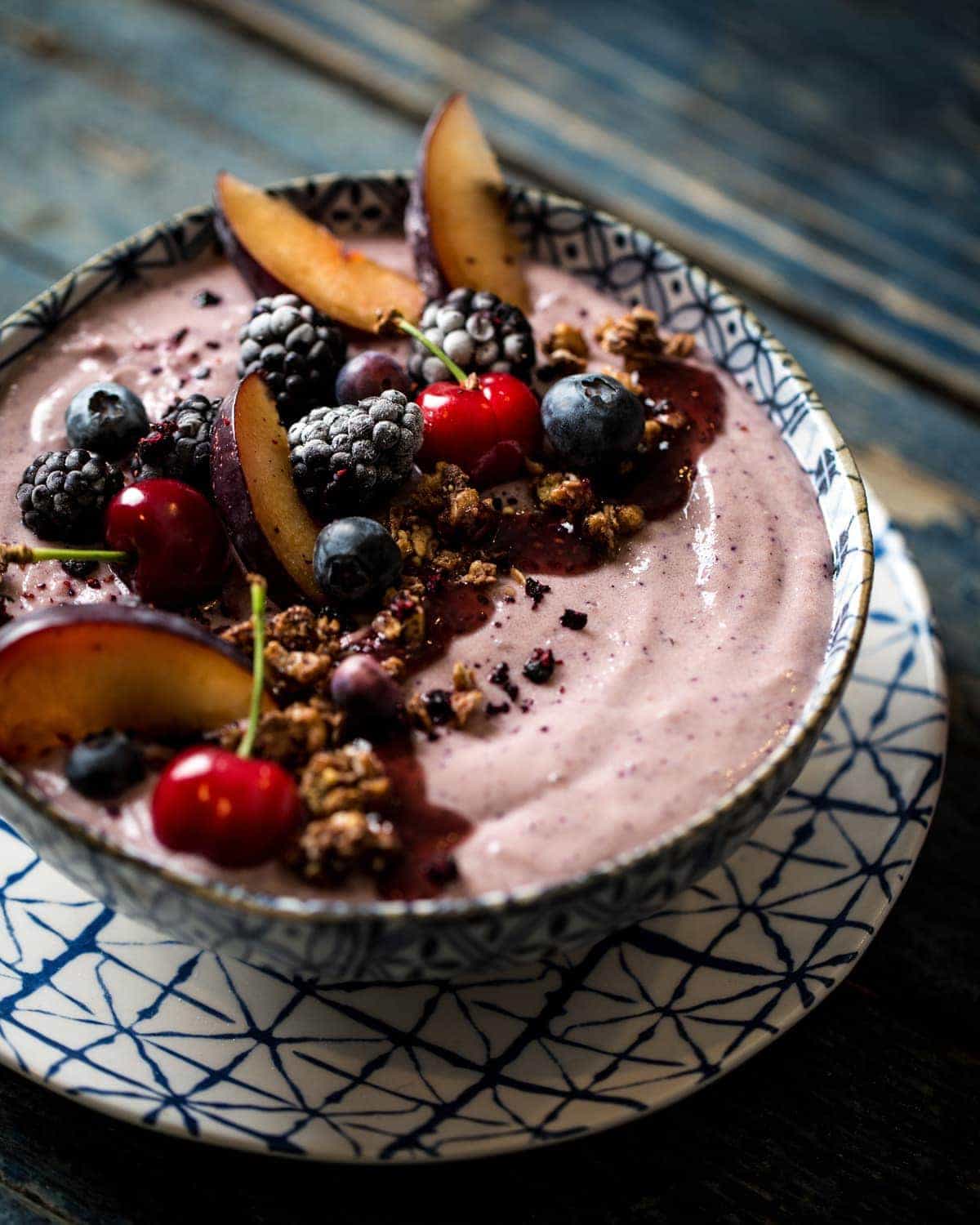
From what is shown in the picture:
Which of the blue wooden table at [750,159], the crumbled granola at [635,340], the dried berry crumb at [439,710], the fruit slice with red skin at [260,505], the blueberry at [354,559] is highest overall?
the blue wooden table at [750,159]

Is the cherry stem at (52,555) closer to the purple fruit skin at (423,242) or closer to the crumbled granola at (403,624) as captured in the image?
the crumbled granola at (403,624)

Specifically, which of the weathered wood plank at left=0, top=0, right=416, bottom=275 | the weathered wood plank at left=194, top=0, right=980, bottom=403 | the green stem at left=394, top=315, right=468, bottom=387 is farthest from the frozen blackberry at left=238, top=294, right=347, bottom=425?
the weathered wood plank at left=194, top=0, right=980, bottom=403

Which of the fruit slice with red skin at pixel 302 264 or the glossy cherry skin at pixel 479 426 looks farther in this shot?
the fruit slice with red skin at pixel 302 264

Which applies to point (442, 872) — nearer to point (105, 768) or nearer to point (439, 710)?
point (439, 710)

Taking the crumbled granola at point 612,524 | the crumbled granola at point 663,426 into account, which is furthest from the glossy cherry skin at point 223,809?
the crumbled granola at point 663,426

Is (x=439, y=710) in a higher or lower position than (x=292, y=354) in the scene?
lower

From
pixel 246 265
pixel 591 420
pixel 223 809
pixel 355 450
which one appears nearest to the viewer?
pixel 223 809

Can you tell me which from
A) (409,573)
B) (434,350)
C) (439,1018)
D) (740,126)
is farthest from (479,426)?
(740,126)

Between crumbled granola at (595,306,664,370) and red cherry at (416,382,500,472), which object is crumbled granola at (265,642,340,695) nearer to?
red cherry at (416,382,500,472)
